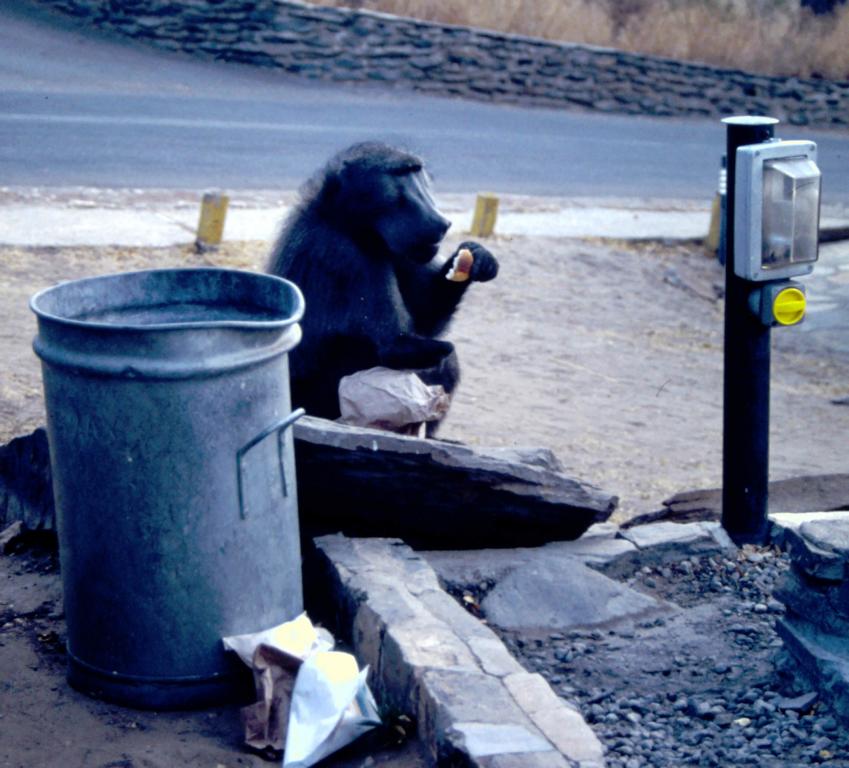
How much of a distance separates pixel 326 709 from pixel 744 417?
2.17m

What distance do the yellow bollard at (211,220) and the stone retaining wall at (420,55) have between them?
10.7m

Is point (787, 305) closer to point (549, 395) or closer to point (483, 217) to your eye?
point (549, 395)

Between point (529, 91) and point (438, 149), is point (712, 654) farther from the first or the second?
point (529, 91)

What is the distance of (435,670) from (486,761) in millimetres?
444

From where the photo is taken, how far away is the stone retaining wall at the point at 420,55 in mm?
19844

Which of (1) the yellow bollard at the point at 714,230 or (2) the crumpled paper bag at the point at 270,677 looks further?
(1) the yellow bollard at the point at 714,230

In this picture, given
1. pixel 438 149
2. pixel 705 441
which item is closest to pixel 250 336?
pixel 705 441

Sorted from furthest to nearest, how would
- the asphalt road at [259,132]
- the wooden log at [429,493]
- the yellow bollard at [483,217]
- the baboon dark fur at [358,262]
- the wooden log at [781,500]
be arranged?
the asphalt road at [259,132] < the yellow bollard at [483,217] < the wooden log at [781,500] < the baboon dark fur at [358,262] < the wooden log at [429,493]

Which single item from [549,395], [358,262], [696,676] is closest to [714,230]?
[549,395]

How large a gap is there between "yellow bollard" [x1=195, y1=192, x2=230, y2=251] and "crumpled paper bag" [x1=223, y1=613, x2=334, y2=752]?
6.70 metres

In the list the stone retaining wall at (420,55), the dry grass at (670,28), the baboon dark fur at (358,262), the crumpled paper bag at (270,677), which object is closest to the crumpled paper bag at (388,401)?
the baboon dark fur at (358,262)

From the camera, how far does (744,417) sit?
15.0 feet

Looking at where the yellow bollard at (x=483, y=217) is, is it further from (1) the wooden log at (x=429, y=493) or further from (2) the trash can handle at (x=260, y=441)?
(2) the trash can handle at (x=260, y=441)

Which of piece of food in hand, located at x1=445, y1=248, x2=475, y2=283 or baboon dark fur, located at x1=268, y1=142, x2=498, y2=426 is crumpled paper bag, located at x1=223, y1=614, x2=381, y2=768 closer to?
baboon dark fur, located at x1=268, y1=142, x2=498, y2=426
